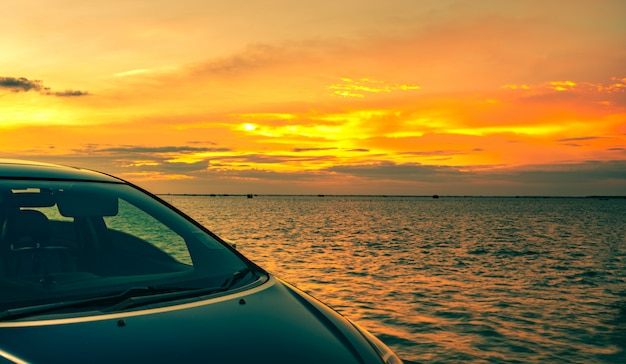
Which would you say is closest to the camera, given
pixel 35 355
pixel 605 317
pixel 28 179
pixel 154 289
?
pixel 35 355

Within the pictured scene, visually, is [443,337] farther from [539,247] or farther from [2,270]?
[539,247]

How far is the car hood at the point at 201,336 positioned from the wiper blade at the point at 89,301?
3.9 inches

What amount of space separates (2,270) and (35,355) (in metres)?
0.89

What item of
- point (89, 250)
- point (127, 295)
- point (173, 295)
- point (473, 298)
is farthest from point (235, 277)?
point (473, 298)

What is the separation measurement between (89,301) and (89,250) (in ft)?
3.89

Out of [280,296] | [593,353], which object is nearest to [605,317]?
[593,353]

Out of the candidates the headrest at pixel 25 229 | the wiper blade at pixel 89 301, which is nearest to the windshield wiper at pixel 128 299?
the wiper blade at pixel 89 301

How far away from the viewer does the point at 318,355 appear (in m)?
2.25

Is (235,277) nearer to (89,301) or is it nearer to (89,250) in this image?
(89,301)

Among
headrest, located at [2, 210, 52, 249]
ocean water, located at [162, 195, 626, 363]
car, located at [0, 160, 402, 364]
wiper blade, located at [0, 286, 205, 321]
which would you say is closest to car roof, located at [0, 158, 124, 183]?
car, located at [0, 160, 402, 364]

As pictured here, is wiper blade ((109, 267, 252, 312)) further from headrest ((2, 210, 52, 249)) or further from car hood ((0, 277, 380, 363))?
headrest ((2, 210, 52, 249))

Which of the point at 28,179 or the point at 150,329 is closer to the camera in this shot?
the point at 150,329

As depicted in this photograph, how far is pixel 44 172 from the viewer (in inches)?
124

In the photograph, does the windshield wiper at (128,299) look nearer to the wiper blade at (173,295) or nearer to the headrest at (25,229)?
the wiper blade at (173,295)
